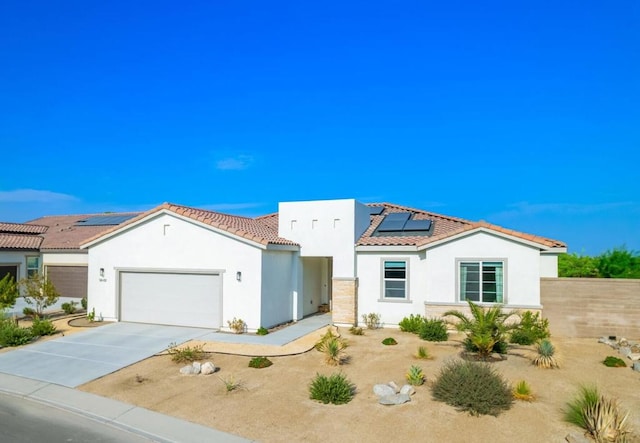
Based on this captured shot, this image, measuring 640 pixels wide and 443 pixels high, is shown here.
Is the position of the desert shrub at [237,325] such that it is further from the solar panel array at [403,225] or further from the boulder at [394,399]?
the boulder at [394,399]

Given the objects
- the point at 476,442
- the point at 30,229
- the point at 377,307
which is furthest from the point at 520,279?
the point at 30,229

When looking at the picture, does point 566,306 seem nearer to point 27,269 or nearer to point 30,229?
point 27,269

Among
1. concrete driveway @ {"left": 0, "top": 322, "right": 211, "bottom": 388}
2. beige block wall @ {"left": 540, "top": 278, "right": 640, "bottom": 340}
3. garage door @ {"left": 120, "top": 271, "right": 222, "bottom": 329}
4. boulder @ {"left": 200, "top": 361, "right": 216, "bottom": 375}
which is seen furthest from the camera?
garage door @ {"left": 120, "top": 271, "right": 222, "bottom": 329}

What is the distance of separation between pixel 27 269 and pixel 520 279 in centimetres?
2918

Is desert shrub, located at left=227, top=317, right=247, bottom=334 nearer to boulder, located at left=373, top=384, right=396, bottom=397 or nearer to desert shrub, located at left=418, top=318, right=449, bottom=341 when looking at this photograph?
desert shrub, located at left=418, top=318, right=449, bottom=341

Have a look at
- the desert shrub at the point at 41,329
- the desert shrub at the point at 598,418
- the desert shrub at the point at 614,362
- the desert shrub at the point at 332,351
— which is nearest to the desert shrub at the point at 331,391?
the desert shrub at the point at 332,351

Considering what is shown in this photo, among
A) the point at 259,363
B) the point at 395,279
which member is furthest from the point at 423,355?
the point at 395,279

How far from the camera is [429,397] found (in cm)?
1025

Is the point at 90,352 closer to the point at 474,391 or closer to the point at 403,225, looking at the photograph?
the point at 474,391

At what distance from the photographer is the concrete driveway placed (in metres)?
12.5

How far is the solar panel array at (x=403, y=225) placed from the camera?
67.2ft

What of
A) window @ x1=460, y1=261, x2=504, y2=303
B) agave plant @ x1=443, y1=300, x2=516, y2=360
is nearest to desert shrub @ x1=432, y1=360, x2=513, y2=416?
agave plant @ x1=443, y1=300, x2=516, y2=360

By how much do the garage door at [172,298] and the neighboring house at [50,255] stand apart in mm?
9633

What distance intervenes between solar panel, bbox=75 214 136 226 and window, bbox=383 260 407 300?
20230 mm
